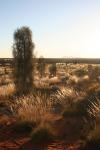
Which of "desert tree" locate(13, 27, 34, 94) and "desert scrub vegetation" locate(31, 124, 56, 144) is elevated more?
"desert tree" locate(13, 27, 34, 94)

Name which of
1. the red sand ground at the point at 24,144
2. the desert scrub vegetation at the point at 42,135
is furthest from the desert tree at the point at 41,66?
the desert scrub vegetation at the point at 42,135

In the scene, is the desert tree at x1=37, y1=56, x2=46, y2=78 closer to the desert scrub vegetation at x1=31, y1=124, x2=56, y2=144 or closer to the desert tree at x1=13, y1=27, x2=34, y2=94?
the desert tree at x1=13, y1=27, x2=34, y2=94

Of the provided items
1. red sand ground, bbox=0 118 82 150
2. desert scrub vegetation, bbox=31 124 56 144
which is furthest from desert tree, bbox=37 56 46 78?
desert scrub vegetation, bbox=31 124 56 144

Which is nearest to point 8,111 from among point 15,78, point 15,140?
point 15,140

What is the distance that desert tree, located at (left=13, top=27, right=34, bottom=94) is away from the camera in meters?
22.1

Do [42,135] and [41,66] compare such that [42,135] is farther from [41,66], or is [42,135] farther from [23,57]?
[41,66]

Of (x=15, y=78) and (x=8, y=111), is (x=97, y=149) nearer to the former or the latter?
(x=8, y=111)

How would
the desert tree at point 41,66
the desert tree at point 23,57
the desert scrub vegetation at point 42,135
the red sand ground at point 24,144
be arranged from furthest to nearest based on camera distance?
the desert tree at point 41,66 < the desert tree at point 23,57 < the desert scrub vegetation at point 42,135 < the red sand ground at point 24,144

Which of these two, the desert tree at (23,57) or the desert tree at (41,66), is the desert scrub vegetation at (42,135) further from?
the desert tree at (41,66)

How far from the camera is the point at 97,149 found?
28.0ft

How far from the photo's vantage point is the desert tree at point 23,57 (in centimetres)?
2206

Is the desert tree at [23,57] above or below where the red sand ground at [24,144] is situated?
above

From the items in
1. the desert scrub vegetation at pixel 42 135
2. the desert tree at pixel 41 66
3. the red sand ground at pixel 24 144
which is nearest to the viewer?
the red sand ground at pixel 24 144

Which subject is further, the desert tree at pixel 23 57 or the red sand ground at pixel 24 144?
the desert tree at pixel 23 57
